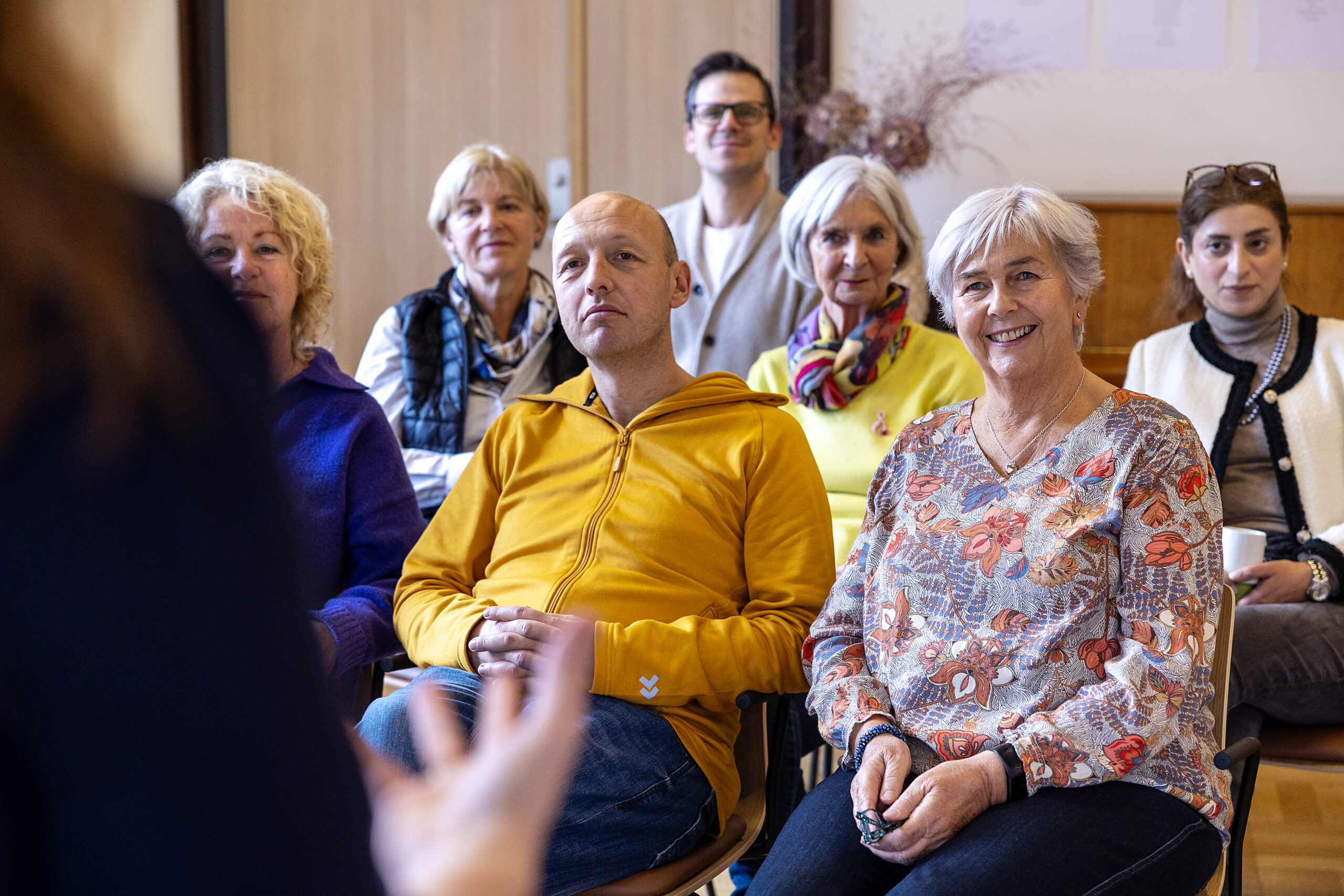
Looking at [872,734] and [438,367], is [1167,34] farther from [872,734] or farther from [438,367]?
[872,734]

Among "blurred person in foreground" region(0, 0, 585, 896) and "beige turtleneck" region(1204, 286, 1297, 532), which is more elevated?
"blurred person in foreground" region(0, 0, 585, 896)

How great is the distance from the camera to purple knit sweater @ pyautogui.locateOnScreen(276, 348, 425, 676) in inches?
75.6

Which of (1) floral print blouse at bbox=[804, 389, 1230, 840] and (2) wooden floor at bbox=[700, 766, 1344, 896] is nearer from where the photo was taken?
(1) floral print blouse at bbox=[804, 389, 1230, 840]

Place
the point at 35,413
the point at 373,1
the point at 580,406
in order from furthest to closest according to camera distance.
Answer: the point at 373,1 → the point at 580,406 → the point at 35,413

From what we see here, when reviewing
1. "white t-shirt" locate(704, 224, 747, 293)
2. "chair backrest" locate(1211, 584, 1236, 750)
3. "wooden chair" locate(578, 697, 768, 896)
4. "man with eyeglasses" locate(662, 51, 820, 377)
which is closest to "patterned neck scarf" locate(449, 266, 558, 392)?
"man with eyeglasses" locate(662, 51, 820, 377)

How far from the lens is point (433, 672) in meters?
1.79

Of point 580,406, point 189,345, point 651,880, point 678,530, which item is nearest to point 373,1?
point 580,406

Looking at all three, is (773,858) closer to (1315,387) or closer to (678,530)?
(678,530)

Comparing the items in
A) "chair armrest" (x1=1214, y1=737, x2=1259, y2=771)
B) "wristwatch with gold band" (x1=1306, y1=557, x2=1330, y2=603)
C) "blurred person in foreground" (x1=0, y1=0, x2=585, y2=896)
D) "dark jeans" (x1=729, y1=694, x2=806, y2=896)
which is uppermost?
"blurred person in foreground" (x1=0, y1=0, x2=585, y2=896)

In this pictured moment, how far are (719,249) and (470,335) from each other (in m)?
0.81

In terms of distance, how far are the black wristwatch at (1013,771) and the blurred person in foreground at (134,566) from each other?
1.12 meters

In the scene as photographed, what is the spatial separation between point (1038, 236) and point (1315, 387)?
3.35 feet

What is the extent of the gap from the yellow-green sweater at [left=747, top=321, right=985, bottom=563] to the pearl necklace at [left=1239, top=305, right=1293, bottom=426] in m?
0.55

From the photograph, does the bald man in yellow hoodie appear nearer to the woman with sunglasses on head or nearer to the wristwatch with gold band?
the woman with sunglasses on head
